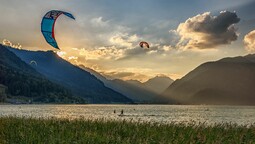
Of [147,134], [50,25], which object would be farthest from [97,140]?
[50,25]

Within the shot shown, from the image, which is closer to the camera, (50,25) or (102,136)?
(102,136)

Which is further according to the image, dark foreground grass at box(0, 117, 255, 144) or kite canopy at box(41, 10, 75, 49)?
kite canopy at box(41, 10, 75, 49)

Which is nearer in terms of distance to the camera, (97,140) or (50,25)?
(97,140)

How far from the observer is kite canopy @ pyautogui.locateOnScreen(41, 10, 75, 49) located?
74.7 ft

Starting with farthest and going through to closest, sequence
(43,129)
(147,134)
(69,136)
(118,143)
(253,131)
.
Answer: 1. (253,131)
2. (43,129)
3. (147,134)
4. (69,136)
5. (118,143)

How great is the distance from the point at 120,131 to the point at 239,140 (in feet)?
21.5

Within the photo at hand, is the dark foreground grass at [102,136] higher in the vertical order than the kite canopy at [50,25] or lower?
lower

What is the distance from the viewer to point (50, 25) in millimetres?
23422

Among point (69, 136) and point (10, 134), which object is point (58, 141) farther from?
point (10, 134)

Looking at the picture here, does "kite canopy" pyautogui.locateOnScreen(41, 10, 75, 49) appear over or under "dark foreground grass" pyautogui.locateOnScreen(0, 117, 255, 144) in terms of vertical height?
over

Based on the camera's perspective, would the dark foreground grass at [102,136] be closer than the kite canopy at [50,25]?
Yes

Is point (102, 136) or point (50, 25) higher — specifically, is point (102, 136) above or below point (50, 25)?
below

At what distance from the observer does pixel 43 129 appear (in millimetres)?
20781

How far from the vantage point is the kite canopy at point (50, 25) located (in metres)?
22.8
